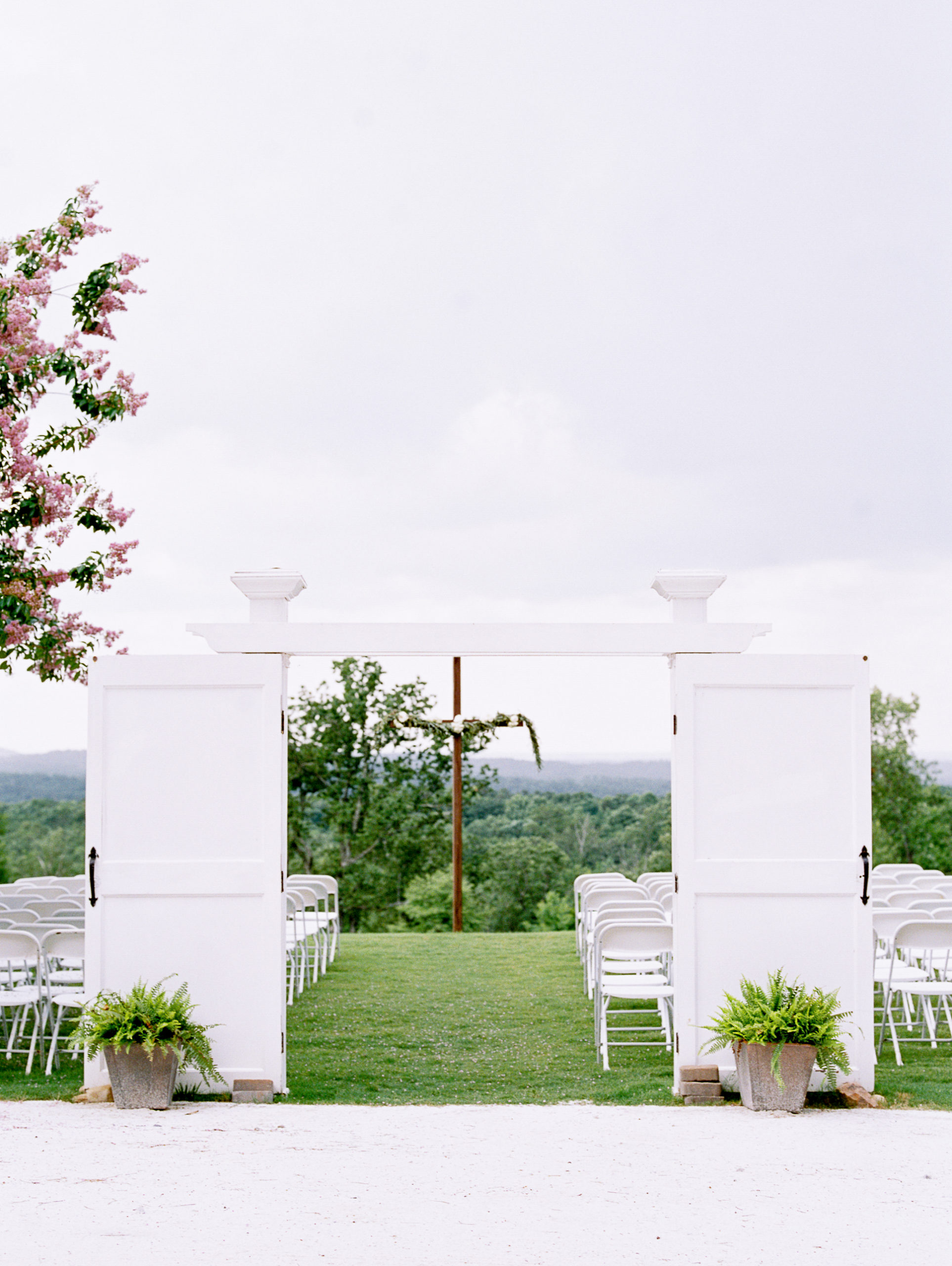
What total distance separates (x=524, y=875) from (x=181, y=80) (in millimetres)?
12507

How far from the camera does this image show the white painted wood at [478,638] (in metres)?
5.89

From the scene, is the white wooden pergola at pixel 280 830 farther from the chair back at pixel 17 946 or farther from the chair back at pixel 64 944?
the chair back at pixel 17 946

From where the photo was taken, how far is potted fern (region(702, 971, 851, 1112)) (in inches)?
209

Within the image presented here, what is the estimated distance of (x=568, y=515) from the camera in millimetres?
19094

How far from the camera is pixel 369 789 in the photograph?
19.0 metres

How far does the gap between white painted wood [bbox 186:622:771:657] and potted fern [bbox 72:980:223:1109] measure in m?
1.64

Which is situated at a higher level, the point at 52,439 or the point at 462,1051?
the point at 52,439

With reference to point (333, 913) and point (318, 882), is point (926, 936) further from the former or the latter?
point (333, 913)

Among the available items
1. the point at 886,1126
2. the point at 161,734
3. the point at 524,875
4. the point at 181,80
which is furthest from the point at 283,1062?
the point at 181,80

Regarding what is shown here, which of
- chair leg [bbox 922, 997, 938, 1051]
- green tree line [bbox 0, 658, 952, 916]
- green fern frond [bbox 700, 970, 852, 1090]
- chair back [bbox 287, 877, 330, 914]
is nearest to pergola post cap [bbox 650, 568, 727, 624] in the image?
green fern frond [bbox 700, 970, 852, 1090]

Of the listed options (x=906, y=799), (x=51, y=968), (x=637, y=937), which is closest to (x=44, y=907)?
(x=51, y=968)

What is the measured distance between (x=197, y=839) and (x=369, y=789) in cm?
1328

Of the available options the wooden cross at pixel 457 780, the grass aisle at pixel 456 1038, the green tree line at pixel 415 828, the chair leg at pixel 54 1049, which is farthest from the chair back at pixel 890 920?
the green tree line at pixel 415 828

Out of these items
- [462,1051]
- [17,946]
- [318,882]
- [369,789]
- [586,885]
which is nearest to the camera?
[17,946]
